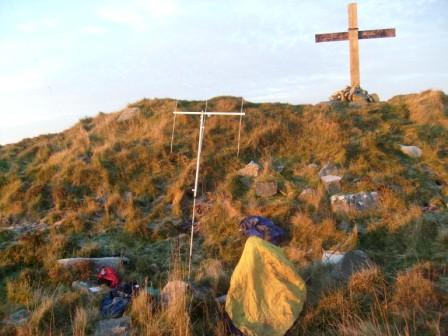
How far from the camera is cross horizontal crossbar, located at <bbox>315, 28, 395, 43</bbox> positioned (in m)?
16.6

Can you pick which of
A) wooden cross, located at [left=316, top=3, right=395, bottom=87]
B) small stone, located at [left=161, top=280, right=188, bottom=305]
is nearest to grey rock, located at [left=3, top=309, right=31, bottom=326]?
small stone, located at [left=161, top=280, right=188, bottom=305]

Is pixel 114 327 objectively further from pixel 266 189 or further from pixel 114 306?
pixel 266 189

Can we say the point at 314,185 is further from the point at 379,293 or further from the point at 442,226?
the point at 379,293

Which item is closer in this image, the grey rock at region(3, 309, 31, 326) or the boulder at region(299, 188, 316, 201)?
the grey rock at region(3, 309, 31, 326)

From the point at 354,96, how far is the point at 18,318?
14075 mm

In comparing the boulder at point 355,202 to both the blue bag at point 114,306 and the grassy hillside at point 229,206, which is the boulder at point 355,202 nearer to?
the grassy hillside at point 229,206

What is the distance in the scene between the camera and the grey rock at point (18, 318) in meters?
5.65

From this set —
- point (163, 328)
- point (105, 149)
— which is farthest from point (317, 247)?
point (105, 149)

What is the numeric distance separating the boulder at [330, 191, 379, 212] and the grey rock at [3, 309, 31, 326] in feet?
20.1

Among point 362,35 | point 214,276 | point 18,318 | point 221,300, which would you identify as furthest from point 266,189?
point 362,35

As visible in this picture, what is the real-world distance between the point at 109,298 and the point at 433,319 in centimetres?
437

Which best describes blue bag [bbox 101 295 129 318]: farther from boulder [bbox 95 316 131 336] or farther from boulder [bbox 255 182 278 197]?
boulder [bbox 255 182 278 197]

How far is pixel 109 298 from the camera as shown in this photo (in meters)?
6.56

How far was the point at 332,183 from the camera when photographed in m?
10.5
